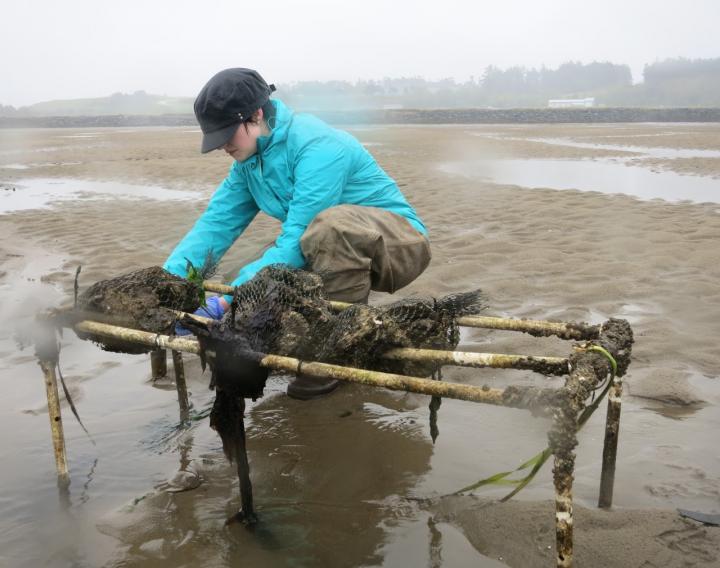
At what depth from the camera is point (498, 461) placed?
2947 millimetres

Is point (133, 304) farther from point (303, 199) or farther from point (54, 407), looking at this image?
point (303, 199)

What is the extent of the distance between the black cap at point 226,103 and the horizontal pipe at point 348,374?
1.02 meters

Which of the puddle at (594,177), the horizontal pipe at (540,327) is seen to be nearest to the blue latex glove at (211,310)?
the horizontal pipe at (540,327)

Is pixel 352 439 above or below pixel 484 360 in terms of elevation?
below

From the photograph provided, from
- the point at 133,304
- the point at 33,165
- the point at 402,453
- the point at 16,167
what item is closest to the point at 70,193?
the point at 16,167

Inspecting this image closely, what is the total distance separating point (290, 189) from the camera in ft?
12.1

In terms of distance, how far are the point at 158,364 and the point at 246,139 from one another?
4.66ft

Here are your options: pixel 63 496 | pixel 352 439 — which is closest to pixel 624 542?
pixel 352 439

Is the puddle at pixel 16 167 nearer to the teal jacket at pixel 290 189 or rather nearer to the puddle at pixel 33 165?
the puddle at pixel 33 165

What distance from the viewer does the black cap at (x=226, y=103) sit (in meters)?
3.15

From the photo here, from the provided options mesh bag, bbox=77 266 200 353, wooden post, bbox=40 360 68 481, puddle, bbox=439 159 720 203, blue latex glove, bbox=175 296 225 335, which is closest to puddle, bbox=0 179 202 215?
puddle, bbox=439 159 720 203

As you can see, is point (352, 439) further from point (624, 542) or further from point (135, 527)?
point (624, 542)

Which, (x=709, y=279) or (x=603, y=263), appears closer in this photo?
(x=709, y=279)

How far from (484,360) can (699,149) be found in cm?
1923
